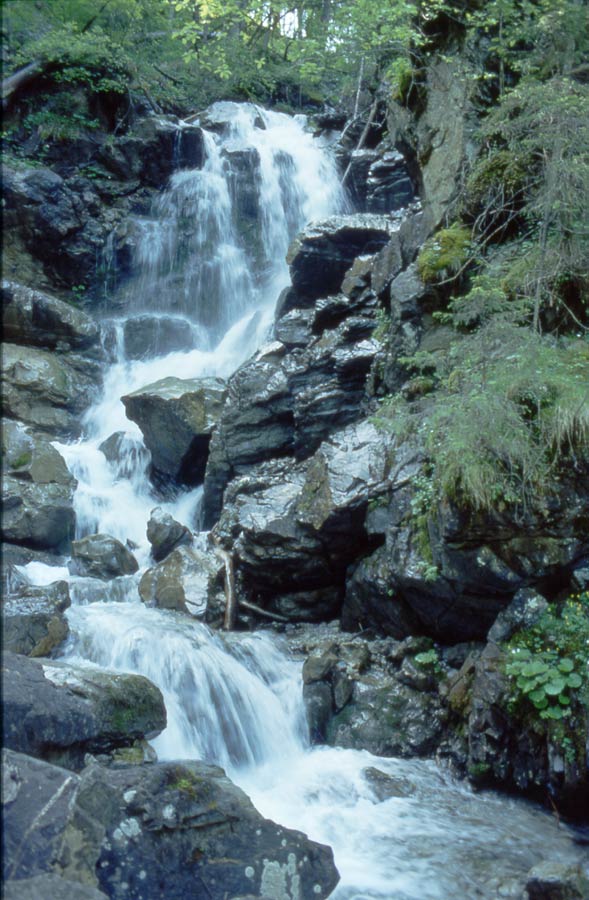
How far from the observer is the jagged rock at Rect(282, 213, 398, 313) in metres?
11.4

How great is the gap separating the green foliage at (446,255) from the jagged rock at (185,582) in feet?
12.7

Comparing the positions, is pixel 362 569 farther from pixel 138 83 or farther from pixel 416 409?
pixel 138 83

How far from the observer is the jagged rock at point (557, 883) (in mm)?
3461

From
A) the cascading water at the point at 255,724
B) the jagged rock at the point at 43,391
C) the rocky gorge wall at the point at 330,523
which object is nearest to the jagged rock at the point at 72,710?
the rocky gorge wall at the point at 330,523

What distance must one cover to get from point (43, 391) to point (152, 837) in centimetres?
1018

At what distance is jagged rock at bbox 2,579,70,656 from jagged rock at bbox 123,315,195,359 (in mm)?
7688

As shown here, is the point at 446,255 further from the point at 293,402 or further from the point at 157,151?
the point at 157,151

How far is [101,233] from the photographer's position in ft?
50.6

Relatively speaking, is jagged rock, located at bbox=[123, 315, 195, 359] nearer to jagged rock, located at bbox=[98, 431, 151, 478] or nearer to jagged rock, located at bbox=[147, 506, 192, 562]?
jagged rock, located at bbox=[98, 431, 151, 478]

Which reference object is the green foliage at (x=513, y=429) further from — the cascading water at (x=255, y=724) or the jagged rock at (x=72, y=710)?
the jagged rock at (x=72, y=710)

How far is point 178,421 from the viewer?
10.4 metres

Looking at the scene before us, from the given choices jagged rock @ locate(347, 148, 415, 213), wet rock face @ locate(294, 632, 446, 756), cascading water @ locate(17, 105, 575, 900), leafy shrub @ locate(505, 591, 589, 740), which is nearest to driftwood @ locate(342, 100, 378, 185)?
jagged rock @ locate(347, 148, 415, 213)

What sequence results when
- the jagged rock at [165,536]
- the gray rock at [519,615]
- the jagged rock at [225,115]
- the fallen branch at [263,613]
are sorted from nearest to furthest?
the gray rock at [519,615] < the fallen branch at [263,613] < the jagged rock at [165,536] < the jagged rock at [225,115]

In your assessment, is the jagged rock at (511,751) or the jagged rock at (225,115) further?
the jagged rock at (225,115)
